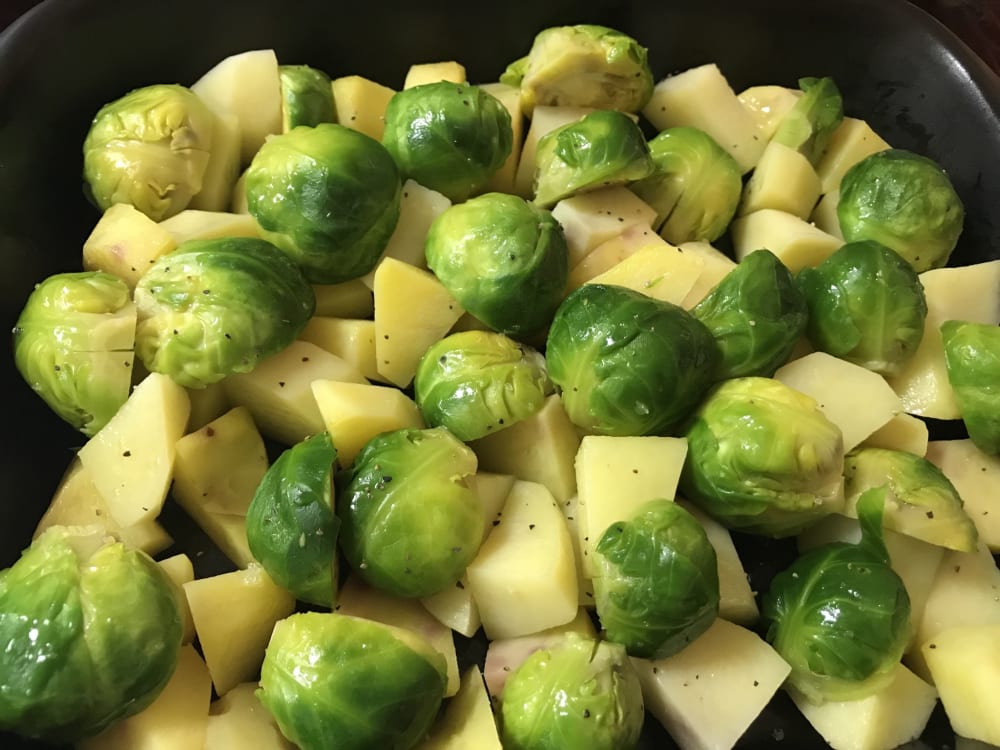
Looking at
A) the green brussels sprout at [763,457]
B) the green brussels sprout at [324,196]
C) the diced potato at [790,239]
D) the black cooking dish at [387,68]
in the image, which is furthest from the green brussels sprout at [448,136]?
the green brussels sprout at [763,457]

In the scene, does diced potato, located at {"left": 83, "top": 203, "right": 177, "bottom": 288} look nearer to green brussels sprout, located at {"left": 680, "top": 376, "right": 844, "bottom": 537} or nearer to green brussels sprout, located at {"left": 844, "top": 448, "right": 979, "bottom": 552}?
green brussels sprout, located at {"left": 680, "top": 376, "right": 844, "bottom": 537}

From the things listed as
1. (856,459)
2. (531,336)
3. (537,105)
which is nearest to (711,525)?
(856,459)

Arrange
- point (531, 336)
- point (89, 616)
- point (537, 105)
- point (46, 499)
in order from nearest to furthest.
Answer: point (89, 616), point (46, 499), point (531, 336), point (537, 105)

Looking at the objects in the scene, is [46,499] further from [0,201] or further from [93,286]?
[0,201]

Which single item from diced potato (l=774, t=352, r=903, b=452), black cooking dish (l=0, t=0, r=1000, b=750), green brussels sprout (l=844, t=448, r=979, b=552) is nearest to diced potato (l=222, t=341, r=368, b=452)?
black cooking dish (l=0, t=0, r=1000, b=750)

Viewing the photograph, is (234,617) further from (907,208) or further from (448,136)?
(907,208)

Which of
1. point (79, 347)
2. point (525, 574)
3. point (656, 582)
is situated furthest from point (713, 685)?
point (79, 347)

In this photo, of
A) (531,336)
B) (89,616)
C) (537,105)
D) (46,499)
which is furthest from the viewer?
(537,105)

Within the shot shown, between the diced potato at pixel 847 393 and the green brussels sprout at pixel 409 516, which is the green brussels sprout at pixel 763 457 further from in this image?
the green brussels sprout at pixel 409 516
